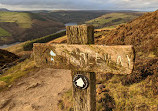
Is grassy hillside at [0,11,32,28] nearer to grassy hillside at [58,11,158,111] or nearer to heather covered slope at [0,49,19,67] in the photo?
heather covered slope at [0,49,19,67]

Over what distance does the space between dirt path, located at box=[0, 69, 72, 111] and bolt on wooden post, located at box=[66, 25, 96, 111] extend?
3.81m

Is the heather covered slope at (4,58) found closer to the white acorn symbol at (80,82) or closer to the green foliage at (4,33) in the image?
the white acorn symbol at (80,82)

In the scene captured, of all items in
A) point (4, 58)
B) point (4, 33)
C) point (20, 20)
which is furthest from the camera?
point (20, 20)

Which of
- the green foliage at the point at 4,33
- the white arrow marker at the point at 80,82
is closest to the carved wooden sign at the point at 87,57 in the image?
the white arrow marker at the point at 80,82

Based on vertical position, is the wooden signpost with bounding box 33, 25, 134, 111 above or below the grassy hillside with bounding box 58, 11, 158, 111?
above

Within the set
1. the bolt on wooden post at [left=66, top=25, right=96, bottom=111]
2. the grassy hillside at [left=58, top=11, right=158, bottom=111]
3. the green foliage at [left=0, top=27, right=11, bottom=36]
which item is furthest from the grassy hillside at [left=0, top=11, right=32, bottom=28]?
the bolt on wooden post at [left=66, top=25, right=96, bottom=111]

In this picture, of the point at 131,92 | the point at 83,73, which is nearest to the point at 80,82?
the point at 83,73

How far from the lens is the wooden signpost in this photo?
1.75 m

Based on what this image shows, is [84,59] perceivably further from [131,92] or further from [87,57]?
[131,92]

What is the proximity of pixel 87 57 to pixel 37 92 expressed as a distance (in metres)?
6.60

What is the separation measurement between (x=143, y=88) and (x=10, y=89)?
316 inches

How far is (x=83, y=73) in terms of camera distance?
2.17 m

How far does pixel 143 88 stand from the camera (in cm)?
468

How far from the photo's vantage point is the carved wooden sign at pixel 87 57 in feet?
5.63
